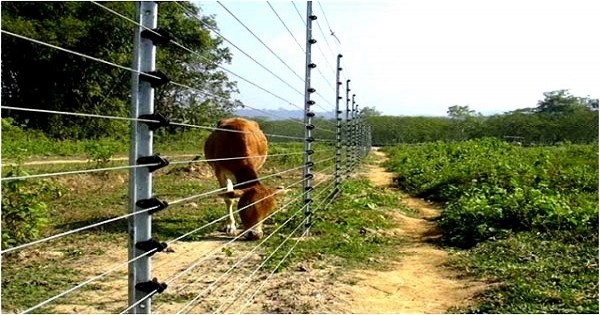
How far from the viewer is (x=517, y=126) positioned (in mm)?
46781

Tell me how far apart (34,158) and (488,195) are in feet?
36.8

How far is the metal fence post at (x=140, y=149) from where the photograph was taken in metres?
1.92

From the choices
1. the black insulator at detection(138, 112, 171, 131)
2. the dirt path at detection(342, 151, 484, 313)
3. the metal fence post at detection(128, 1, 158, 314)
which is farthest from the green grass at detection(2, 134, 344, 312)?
the black insulator at detection(138, 112, 171, 131)

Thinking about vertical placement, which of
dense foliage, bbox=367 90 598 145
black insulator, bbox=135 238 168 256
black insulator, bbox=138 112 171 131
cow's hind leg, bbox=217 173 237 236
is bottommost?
cow's hind leg, bbox=217 173 237 236

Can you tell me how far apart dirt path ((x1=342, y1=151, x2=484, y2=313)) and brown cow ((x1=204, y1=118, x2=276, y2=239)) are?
1.36m

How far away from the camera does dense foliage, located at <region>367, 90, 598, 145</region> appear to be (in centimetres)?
4425

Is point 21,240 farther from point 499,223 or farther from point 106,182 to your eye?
point 106,182

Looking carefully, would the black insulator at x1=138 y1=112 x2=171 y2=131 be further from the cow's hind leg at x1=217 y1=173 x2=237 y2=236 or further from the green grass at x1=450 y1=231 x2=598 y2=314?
the cow's hind leg at x1=217 y1=173 x2=237 y2=236

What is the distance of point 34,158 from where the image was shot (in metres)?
15.1

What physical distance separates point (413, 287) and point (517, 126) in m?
44.9

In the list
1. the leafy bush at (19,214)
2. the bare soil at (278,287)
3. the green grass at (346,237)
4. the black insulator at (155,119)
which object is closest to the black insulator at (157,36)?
the black insulator at (155,119)

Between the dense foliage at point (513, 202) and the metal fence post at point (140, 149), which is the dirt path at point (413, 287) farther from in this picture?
the metal fence post at point (140, 149)

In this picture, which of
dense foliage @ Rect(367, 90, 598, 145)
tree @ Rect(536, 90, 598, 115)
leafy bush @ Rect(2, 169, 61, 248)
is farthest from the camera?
A: tree @ Rect(536, 90, 598, 115)

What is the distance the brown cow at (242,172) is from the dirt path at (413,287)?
4.45 ft
